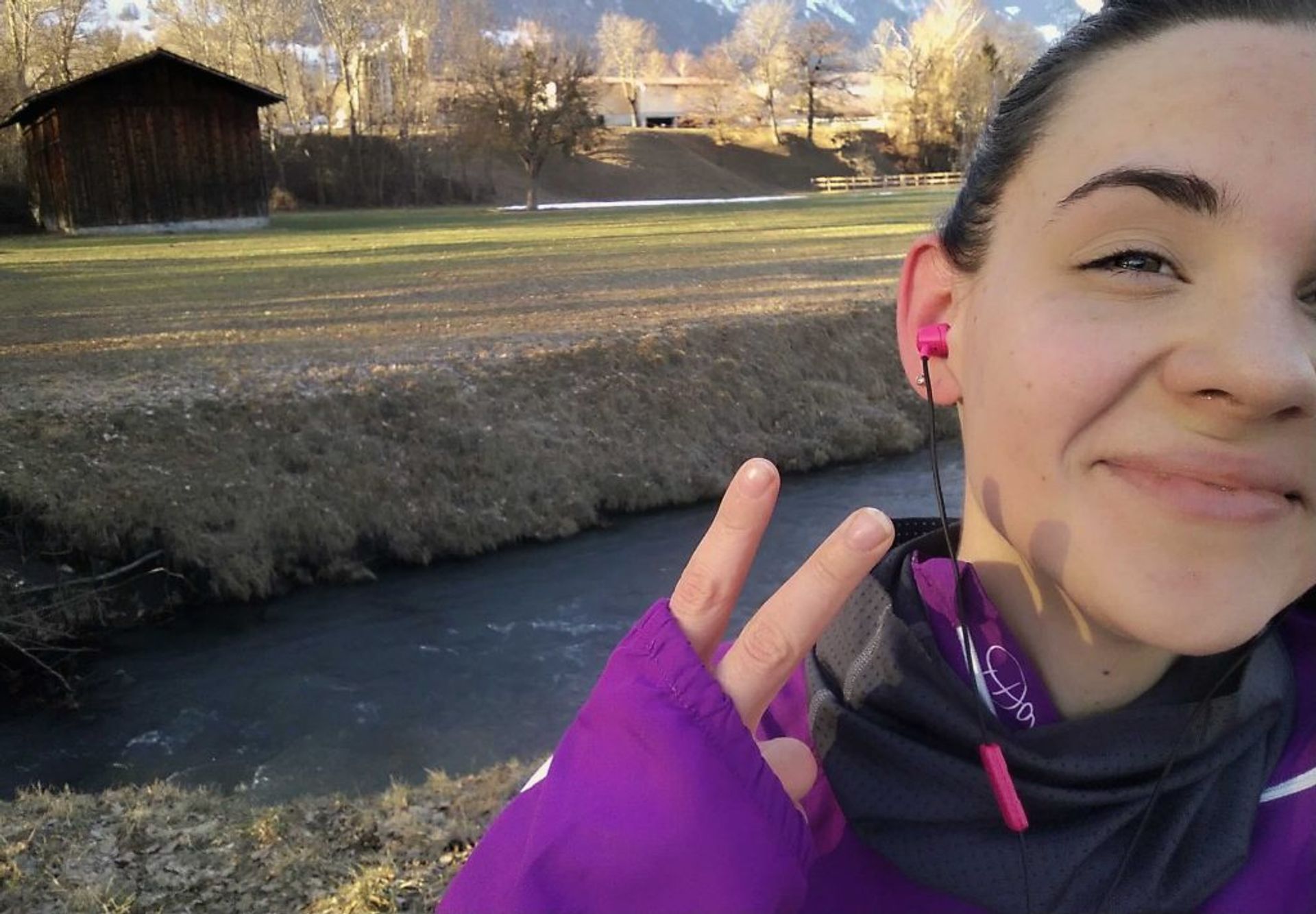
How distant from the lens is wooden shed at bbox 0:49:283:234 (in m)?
27.4

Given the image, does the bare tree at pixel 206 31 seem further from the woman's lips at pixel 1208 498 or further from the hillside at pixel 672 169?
the woman's lips at pixel 1208 498

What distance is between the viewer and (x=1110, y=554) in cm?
106

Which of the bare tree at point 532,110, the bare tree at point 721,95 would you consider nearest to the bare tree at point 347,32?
the bare tree at point 532,110

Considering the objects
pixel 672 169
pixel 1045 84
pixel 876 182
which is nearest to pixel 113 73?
pixel 1045 84

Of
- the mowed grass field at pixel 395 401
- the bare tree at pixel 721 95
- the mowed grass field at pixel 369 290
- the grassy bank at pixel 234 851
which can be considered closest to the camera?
the grassy bank at pixel 234 851

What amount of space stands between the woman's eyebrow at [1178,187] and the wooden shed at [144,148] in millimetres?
30919

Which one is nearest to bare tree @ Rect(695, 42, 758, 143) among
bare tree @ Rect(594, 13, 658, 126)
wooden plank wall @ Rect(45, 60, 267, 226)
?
bare tree @ Rect(594, 13, 658, 126)

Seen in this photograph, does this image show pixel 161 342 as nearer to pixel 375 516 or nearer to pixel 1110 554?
pixel 375 516

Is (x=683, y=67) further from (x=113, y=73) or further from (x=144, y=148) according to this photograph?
(x=113, y=73)

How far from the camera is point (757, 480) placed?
955 mm

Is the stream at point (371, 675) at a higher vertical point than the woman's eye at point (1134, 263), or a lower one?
lower

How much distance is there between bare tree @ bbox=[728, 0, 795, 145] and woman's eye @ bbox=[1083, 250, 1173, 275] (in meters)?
66.2

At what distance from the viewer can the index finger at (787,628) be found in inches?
37.5

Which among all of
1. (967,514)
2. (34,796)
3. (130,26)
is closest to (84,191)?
(34,796)
